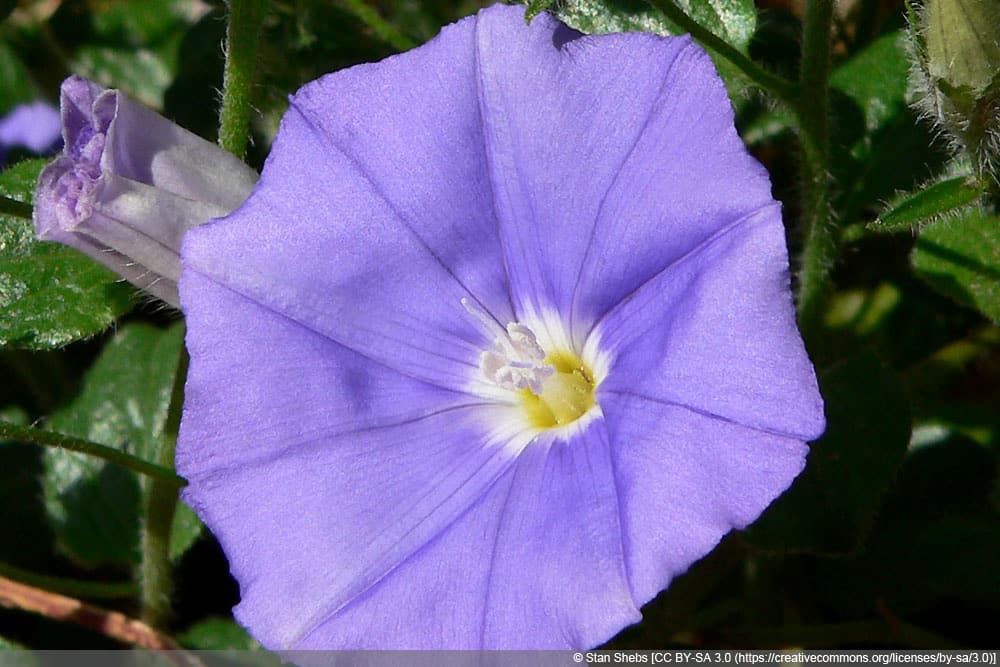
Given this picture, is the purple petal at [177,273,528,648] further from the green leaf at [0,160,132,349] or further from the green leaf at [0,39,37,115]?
the green leaf at [0,39,37,115]

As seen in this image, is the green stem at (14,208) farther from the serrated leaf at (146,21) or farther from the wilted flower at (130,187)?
the serrated leaf at (146,21)

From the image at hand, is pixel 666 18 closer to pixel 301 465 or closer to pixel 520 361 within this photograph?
pixel 520 361

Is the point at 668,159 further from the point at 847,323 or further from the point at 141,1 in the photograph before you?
the point at 141,1

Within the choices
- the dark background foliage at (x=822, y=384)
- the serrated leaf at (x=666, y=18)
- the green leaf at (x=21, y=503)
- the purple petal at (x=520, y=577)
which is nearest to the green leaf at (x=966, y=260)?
the dark background foliage at (x=822, y=384)

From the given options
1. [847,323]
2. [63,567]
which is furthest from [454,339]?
[63,567]

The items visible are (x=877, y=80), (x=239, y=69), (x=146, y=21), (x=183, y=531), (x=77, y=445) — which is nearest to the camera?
(x=77, y=445)

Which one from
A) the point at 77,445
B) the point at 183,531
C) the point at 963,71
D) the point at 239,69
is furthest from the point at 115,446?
the point at 963,71
